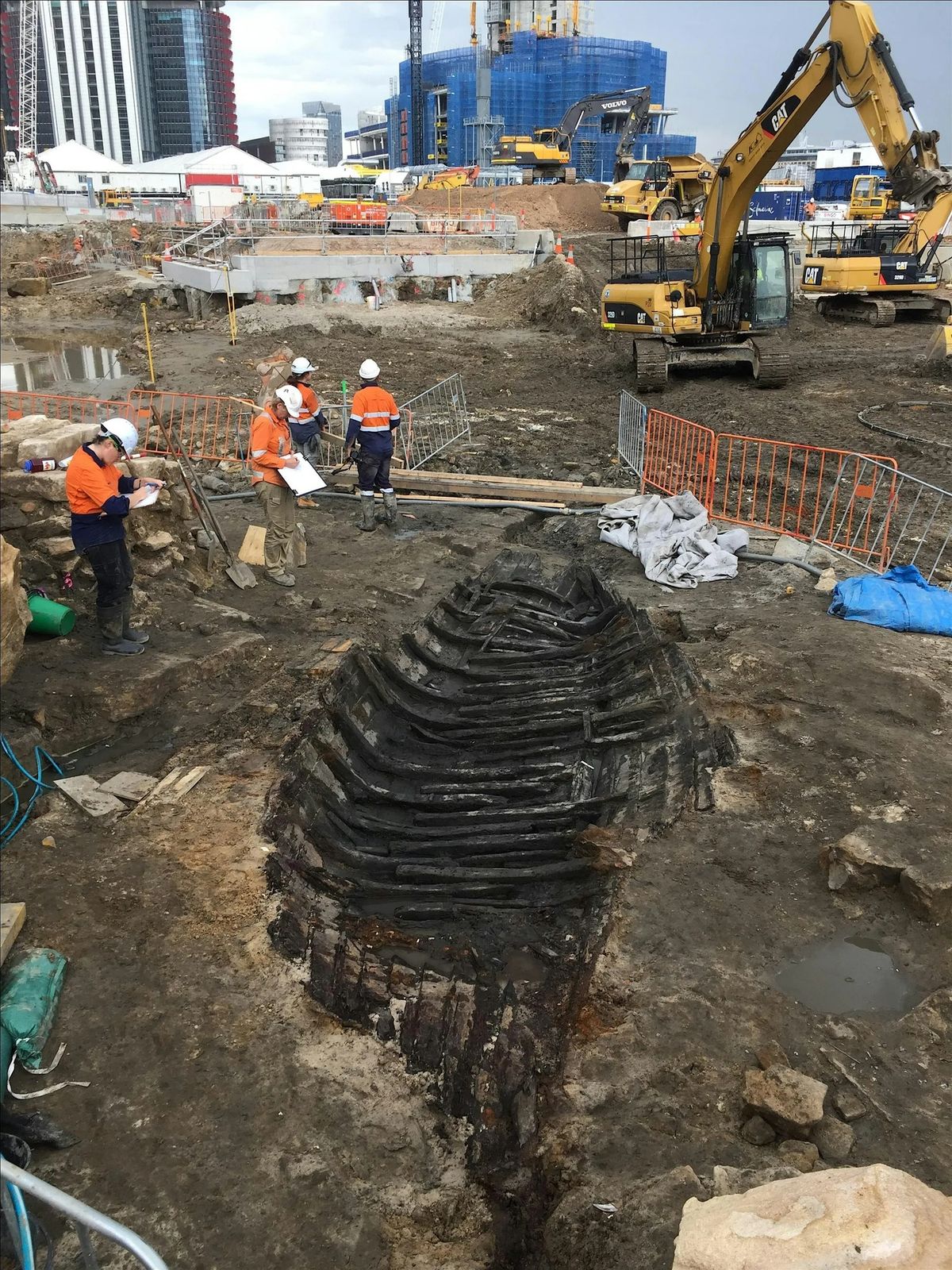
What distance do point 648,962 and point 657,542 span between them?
6215 millimetres

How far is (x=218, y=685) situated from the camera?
729 centimetres

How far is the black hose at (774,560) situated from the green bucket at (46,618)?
6.69 meters

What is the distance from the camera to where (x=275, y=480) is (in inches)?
350

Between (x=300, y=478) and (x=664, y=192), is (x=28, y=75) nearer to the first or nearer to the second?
(x=664, y=192)

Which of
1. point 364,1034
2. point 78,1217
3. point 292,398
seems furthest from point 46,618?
point 78,1217

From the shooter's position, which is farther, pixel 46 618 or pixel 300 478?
pixel 300 478

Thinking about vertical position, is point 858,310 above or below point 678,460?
above

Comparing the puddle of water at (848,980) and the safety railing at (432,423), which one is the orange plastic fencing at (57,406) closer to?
the safety railing at (432,423)

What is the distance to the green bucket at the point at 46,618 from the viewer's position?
23.4 ft

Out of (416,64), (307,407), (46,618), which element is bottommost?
(46,618)

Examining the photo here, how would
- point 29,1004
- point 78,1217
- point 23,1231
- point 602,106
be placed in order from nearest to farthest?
point 78,1217
point 23,1231
point 29,1004
point 602,106

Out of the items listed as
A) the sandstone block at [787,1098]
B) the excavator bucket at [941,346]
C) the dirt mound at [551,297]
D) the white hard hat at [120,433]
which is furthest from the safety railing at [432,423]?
the sandstone block at [787,1098]

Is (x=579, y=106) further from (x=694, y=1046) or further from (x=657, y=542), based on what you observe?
(x=694, y=1046)

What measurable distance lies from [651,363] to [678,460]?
17.4ft
